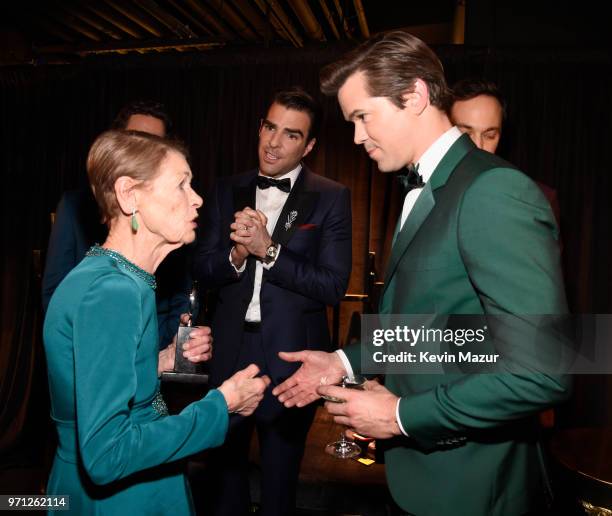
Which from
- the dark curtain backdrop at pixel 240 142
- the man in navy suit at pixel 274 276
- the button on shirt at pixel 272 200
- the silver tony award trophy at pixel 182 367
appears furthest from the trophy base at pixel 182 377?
the dark curtain backdrop at pixel 240 142

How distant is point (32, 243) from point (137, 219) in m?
5.79

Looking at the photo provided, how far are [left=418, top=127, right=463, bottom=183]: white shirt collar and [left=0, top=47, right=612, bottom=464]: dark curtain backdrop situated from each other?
12.4 feet

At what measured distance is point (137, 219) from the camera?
146cm

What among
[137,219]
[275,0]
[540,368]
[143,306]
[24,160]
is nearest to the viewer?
[540,368]

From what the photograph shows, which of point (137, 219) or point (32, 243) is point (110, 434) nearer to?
point (137, 219)

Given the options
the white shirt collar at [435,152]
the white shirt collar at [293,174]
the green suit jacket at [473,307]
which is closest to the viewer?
the green suit jacket at [473,307]

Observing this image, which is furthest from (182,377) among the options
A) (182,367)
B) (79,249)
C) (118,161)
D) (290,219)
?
(79,249)

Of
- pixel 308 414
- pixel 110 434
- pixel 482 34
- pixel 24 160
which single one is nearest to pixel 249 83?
pixel 482 34

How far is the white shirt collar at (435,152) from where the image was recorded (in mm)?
1533

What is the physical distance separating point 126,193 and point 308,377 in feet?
2.68

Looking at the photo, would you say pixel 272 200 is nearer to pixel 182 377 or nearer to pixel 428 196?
pixel 182 377

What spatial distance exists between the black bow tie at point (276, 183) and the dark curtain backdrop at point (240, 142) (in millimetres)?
2698

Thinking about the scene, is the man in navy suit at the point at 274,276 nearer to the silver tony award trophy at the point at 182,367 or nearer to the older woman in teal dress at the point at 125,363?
the silver tony award trophy at the point at 182,367

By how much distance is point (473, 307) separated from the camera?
134 centimetres
